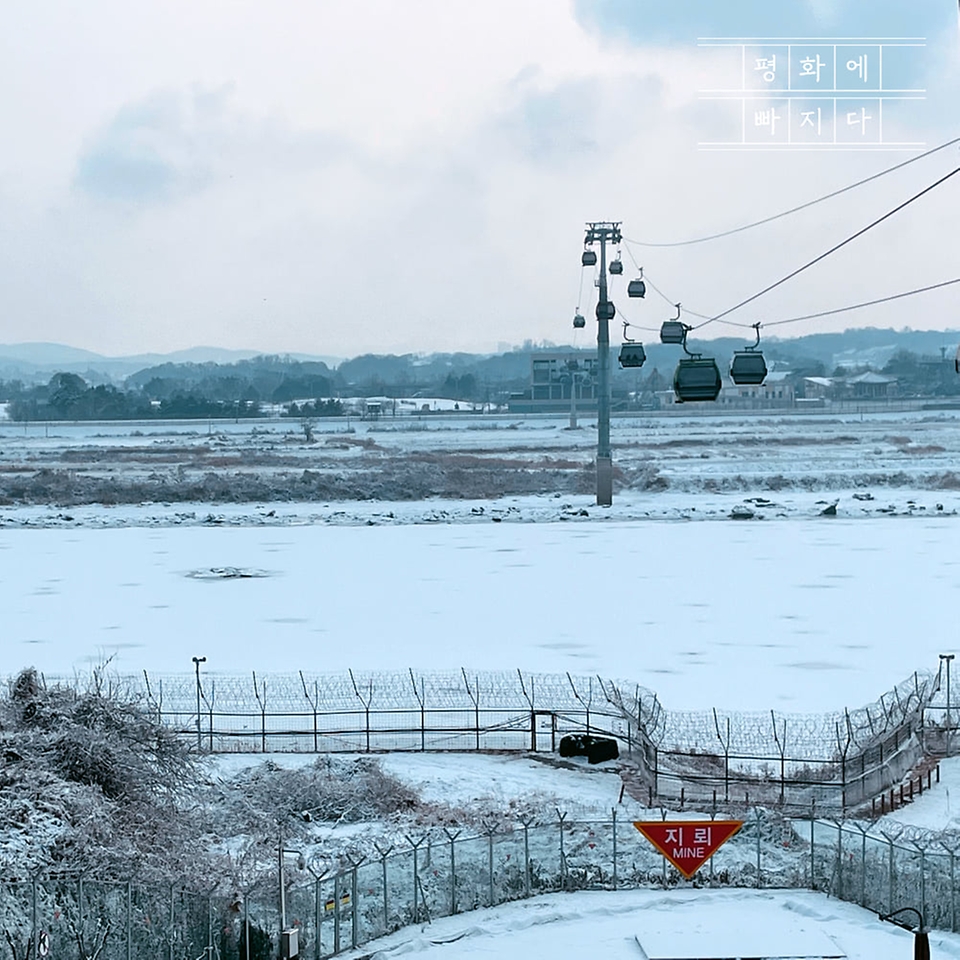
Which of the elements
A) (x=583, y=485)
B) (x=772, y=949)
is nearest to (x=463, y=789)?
(x=772, y=949)

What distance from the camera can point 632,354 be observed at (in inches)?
1233

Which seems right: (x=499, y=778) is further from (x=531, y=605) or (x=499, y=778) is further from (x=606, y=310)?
(x=606, y=310)

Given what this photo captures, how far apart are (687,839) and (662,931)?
1.20 meters

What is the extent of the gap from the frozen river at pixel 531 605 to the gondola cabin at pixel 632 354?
5.52m

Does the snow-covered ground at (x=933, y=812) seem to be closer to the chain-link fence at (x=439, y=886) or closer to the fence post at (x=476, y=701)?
the chain-link fence at (x=439, y=886)

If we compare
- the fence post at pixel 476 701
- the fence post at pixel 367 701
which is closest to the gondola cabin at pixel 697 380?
the fence post at pixel 476 701

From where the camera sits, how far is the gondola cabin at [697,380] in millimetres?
19922

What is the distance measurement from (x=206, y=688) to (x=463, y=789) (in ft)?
20.3

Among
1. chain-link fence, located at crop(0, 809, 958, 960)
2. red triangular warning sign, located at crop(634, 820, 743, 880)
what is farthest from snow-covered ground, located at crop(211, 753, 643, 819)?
red triangular warning sign, located at crop(634, 820, 743, 880)

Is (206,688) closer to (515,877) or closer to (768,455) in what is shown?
(515,877)

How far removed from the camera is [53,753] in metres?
16.1

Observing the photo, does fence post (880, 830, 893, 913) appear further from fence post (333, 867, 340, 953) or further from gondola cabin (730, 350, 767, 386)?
gondola cabin (730, 350, 767, 386)

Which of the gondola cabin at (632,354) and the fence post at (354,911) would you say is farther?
the gondola cabin at (632,354)

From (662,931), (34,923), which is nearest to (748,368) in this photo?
(662,931)
